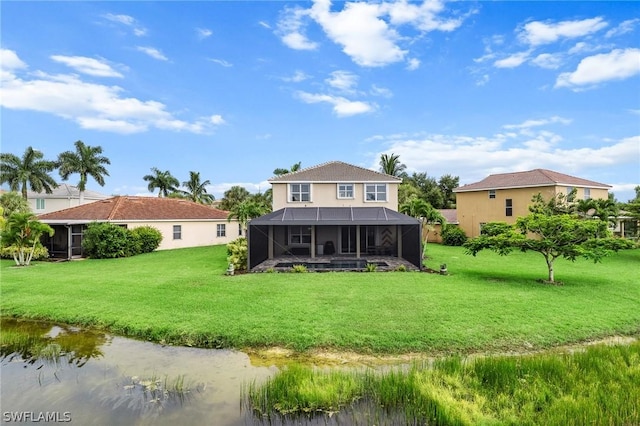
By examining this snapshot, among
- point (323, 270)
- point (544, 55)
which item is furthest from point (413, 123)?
point (323, 270)

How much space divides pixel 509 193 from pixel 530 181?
76.7 inches

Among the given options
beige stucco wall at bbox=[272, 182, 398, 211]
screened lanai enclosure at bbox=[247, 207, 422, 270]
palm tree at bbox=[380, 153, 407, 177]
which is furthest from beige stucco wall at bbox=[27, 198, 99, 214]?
palm tree at bbox=[380, 153, 407, 177]

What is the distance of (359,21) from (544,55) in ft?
38.5

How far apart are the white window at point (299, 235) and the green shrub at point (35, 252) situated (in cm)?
1696

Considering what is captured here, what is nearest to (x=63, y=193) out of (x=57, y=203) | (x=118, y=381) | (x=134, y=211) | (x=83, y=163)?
(x=57, y=203)

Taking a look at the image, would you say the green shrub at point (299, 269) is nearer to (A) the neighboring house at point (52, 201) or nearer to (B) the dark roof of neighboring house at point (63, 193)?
(A) the neighboring house at point (52, 201)

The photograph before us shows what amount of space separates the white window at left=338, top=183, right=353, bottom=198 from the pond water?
57.6 feet

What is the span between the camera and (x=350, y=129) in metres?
32.5

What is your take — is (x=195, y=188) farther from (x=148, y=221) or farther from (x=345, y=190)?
(x=345, y=190)

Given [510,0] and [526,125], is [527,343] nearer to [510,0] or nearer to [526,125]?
[510,0]

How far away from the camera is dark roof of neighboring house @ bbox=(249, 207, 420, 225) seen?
1979 cm

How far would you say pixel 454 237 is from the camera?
1275 inches

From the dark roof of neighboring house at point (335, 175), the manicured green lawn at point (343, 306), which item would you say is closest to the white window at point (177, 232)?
the dark roof of neighboring house at point (335, 175)

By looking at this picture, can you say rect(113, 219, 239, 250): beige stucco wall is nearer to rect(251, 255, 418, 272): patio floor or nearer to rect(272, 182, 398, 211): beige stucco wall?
rect(272, 182, 398, 211): beige stucco wall
